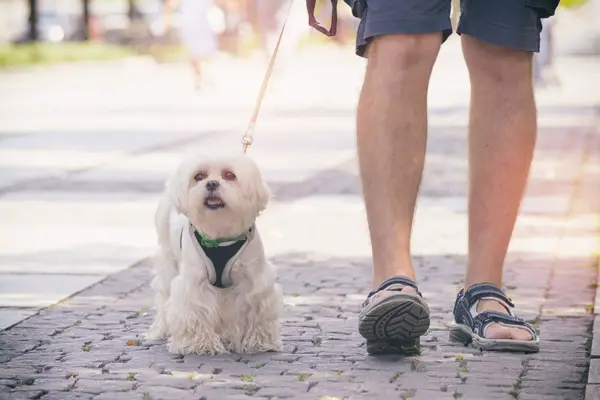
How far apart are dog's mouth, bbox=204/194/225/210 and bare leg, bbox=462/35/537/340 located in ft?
2.97

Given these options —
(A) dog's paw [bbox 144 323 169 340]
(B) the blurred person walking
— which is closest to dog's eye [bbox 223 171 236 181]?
(A) dog's paw [bbox 144 323 169 340]

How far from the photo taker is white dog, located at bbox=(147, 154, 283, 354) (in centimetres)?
472

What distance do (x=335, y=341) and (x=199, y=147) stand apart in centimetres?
130

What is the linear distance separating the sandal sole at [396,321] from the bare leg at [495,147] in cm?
44

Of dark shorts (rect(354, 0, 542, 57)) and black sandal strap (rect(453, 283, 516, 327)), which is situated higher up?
dark shorts (rect(354, 0, 542, 57))

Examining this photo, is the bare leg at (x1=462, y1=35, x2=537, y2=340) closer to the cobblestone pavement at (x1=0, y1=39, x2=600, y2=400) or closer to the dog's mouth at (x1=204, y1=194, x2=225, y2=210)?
the cobblestone pavement at (x1=0, y1=39, x2=600, y2=400)

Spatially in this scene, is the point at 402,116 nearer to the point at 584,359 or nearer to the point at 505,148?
the point at 505,148

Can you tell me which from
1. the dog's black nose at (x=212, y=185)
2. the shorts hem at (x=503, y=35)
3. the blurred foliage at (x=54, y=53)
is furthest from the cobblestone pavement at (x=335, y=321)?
the blurred foliage at (x=54, y=53)

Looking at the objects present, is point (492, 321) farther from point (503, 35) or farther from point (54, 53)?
point (54, 53)

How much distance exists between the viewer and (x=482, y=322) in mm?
4781

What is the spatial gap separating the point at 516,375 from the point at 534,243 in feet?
10.5

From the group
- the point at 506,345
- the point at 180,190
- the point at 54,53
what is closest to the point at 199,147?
the point at 180,190

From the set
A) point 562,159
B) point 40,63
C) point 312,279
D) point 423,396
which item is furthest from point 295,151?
point 40,63

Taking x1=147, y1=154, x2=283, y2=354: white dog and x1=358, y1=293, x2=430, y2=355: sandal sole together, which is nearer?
x1=358, y1=293, x2=430, y2=355: sandal sole
